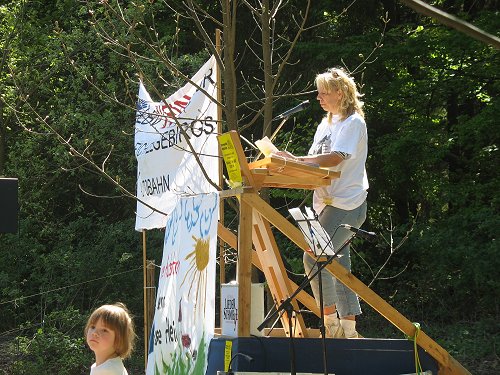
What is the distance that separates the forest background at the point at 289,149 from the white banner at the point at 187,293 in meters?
5.47

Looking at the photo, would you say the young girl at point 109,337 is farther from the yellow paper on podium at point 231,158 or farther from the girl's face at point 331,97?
the girl's face at point 331,97

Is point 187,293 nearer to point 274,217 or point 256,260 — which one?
point 256,260

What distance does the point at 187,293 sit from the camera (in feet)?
17.5

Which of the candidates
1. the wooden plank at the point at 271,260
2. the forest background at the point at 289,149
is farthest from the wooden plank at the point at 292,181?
the forest background at the point at 289,149

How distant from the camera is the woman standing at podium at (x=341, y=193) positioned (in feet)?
16.5

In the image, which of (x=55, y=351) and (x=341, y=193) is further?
(x=55, y=351)

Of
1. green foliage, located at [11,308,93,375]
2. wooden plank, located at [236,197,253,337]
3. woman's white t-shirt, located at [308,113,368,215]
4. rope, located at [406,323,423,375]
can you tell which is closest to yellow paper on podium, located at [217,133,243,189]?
wooden plank, located at [236,197,253,337]

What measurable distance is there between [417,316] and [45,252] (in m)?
5.80

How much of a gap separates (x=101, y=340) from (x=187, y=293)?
4.29ft

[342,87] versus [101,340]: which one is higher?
[342,87]

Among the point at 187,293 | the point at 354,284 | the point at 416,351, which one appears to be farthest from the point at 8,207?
the point at 416,351

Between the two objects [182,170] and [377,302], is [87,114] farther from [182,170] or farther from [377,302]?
[377,302]

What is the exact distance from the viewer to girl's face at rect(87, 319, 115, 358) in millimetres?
4066

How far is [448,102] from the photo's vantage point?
44.6ft
